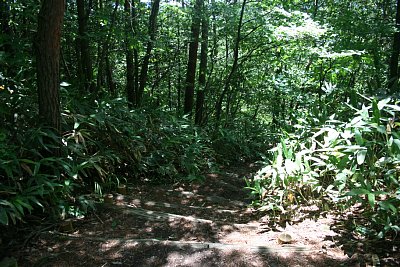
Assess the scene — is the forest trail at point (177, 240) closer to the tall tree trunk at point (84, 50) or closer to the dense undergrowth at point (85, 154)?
the dense undergrowth at point (85, 154)

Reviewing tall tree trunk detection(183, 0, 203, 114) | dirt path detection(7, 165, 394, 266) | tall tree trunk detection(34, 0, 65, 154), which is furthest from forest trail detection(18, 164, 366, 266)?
tall tree trunk detection(183, 0, 203, 114)

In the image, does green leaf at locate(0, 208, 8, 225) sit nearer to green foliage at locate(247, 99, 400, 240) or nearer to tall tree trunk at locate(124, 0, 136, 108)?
green foliage at locate(247, 99, 400, 240)

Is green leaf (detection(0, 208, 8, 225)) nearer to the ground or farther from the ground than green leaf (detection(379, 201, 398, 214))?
nearer to the ground

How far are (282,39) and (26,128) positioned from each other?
18.5 feet

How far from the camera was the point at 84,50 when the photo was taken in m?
6.11

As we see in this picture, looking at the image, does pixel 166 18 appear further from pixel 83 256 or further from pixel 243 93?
pixel 83 256

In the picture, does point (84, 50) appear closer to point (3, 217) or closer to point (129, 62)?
point (129, 62)

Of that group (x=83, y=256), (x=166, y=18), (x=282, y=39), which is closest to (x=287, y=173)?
(x=83, y=256)

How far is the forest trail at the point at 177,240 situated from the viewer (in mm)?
2529

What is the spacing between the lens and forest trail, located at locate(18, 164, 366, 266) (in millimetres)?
2529

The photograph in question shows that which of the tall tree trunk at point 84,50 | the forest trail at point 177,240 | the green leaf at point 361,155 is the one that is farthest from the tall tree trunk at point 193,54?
the green leaf at point 361,155

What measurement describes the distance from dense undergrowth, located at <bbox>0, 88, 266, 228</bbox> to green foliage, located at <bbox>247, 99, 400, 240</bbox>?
2044 millimetres

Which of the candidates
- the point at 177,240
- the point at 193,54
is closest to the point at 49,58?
the point at 177,240

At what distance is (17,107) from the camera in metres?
4.02
